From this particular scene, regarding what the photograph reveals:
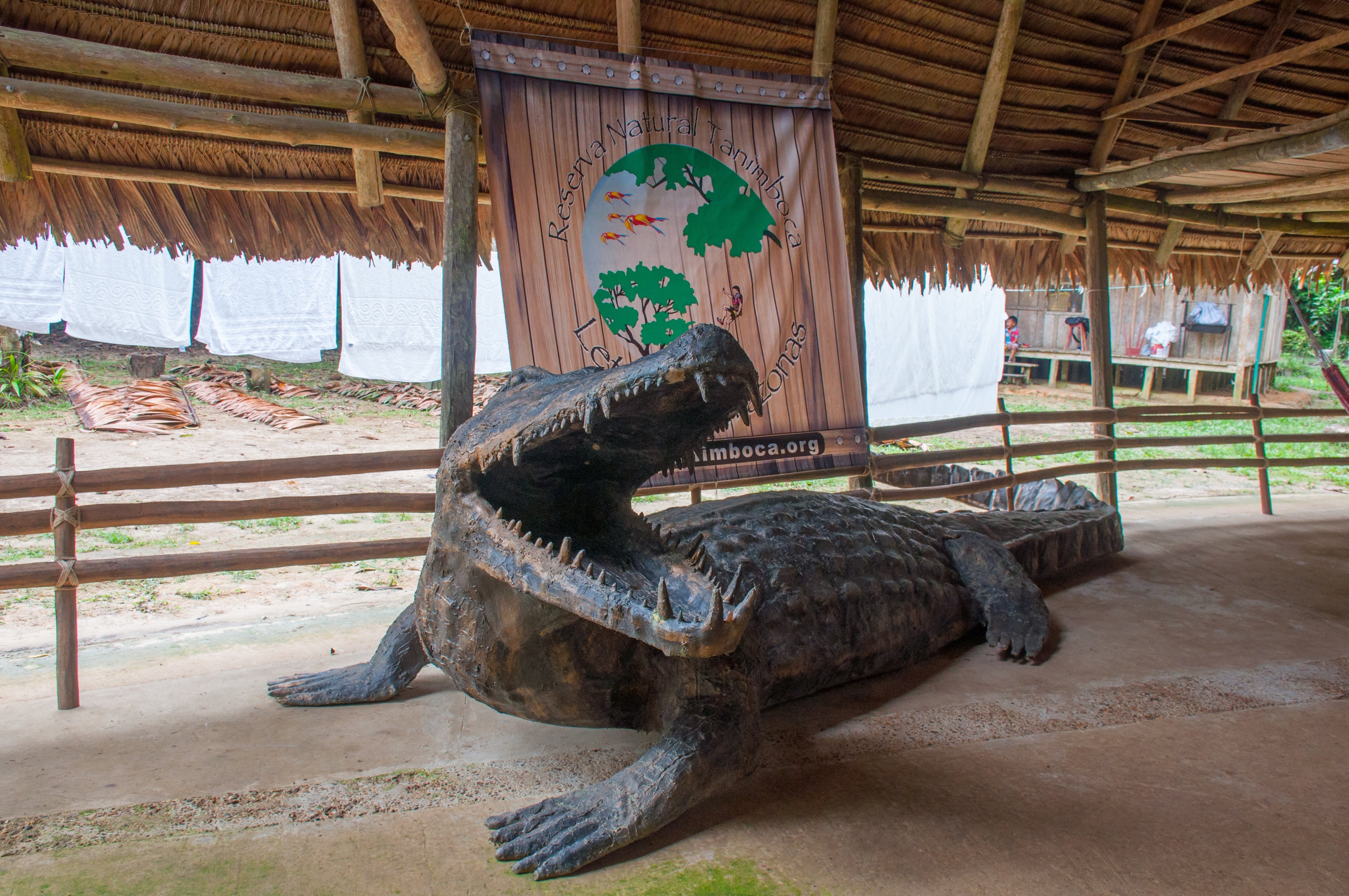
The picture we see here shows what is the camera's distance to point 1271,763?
7.64 feet

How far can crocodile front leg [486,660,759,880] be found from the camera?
1887 millimetres

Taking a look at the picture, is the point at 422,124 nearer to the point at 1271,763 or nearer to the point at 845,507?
the point at 845,507

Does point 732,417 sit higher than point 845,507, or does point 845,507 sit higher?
point 732,417

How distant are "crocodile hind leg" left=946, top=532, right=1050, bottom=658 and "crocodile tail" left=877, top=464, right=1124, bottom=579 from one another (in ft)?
0.63

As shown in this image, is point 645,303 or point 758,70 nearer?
point 645,303

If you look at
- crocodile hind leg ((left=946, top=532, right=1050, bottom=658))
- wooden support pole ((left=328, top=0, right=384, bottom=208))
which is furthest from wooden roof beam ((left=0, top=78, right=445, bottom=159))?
crocodile hind leg ((left=946, top=532, right=1050, bottom=658))

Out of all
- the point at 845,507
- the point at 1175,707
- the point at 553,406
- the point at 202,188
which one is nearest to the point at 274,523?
the point at 202,188

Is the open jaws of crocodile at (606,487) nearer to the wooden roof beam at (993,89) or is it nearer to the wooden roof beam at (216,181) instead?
the wooden roof beam at (216,181)

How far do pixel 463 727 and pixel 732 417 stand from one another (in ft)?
4.88

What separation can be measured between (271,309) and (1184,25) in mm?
9211

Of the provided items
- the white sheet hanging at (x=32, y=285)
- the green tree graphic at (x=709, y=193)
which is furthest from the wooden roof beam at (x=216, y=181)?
the white sheet hanging at (x=32, y=285)

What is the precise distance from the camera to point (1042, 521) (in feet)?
14.4

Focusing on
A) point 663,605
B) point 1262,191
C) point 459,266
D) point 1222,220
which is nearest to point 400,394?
point 459,266

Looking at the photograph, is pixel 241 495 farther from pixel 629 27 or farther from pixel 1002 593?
pixel 1002 593
